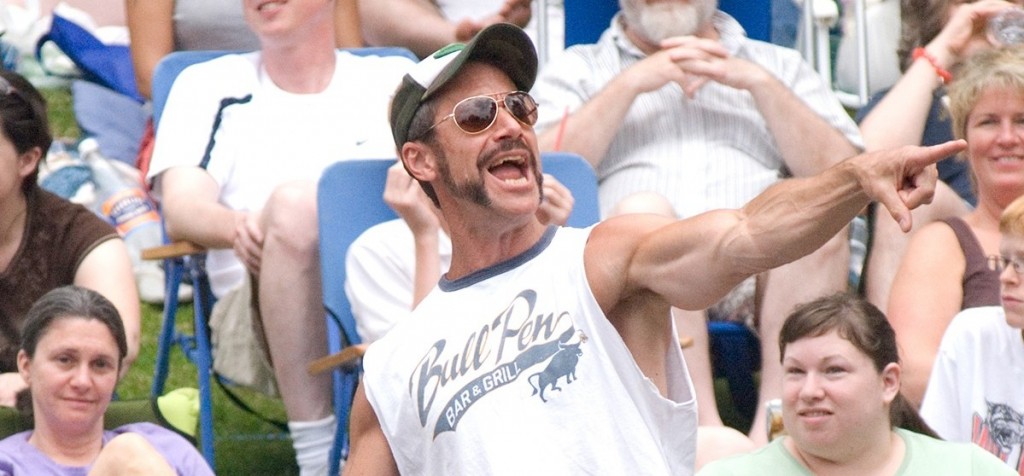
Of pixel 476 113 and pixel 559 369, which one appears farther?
pixel 476 113

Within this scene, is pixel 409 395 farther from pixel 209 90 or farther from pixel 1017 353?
pixel 209 90

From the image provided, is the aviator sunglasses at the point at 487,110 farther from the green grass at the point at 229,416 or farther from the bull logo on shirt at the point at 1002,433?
the green grass at the point at 229,416

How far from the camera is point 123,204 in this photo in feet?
22.7

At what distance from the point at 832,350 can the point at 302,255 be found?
1713mm

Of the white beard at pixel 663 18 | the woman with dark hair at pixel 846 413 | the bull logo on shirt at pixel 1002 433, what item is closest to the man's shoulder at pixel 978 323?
the bull logo on shirt at pixel 1002 433

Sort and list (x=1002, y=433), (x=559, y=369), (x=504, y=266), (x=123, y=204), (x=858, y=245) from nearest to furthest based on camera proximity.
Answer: (x=559, y=369) → (x=504, y=266) → (x=1002, y=433) → (x=858, y=245) → (x=123, y=204)

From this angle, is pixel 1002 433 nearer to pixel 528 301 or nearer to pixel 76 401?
pixel 528 301

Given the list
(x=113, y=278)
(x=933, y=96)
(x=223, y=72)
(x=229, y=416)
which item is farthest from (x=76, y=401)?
(x=933, y=96)

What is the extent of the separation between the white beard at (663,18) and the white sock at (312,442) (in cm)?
168

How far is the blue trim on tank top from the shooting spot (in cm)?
317

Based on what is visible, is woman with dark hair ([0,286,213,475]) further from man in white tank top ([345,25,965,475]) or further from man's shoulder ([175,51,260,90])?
man in white tank top ([345,25,965,475])

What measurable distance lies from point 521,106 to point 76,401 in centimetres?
187

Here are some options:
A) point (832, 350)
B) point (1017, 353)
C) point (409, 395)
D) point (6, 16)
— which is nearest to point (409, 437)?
point (409, 395)

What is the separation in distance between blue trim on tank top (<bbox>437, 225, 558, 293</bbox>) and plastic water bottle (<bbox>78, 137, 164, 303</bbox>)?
153 inches
